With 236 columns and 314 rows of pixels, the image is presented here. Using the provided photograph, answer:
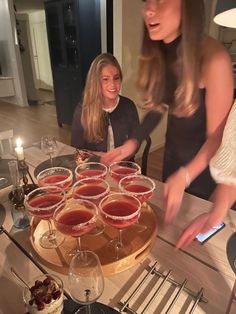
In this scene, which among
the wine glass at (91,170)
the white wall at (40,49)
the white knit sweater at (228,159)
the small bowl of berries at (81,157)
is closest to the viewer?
the white knit sweater at (228,159)

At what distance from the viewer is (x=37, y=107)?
628cm

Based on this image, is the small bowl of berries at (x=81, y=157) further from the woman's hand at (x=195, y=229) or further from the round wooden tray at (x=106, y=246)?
the woman's hand at (x=195, y=229)

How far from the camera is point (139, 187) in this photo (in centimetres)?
106

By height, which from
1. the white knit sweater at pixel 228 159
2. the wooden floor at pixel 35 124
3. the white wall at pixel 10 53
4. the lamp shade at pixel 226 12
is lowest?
the wooden floor at pixel 35 124

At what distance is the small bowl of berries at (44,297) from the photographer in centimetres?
63

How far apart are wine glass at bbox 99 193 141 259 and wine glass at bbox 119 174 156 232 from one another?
2.2 inches

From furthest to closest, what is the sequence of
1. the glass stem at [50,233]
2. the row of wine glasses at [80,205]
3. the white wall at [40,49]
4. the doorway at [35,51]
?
the white wall at [40,49], the doorway at [35,51], the glass stem at [50,233], the row of wine glasses at [80,205]

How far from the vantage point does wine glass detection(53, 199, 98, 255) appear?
0.80 m

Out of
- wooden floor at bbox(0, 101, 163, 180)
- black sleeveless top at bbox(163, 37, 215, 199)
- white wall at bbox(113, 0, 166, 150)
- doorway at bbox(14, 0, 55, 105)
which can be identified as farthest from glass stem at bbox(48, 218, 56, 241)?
doorway at bbox(14, 0, 55, 105)

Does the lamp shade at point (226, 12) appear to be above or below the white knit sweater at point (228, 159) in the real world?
above

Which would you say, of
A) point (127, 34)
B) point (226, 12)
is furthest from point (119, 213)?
point (127, 34)

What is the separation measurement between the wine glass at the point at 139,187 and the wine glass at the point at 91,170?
0.14 metres

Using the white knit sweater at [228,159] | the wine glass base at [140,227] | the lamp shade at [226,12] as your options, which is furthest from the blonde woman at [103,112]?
the white knit sweater at [228,159]

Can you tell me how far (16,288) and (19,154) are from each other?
0.64 m
